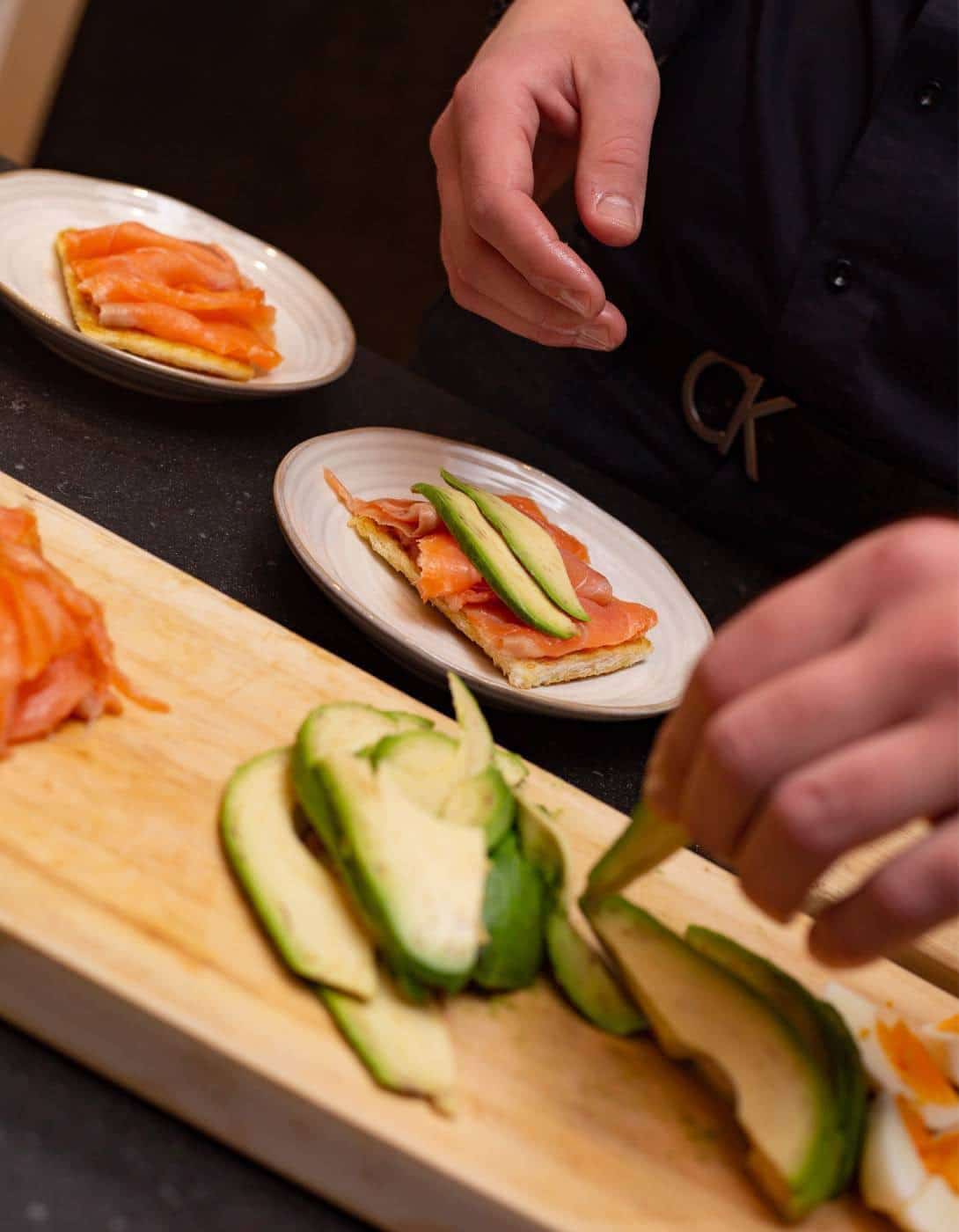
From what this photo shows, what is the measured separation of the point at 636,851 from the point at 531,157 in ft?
4.22

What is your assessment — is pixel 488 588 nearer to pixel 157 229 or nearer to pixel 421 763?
pixel 421 763

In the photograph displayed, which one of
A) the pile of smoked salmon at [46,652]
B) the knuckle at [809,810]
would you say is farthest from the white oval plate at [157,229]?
the knuckle at [809,810]

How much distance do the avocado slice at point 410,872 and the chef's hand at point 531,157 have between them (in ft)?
3.35

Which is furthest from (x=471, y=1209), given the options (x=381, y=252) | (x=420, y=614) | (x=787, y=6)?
(x=381, y=252)

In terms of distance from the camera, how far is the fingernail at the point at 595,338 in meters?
Answer: 1.94

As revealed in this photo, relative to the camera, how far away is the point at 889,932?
94 cm

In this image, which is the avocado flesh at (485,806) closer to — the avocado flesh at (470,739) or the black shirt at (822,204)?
the avocado flesh at (470,739)

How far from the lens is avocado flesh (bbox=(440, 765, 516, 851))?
3.77 feet

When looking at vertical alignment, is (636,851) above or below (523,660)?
above


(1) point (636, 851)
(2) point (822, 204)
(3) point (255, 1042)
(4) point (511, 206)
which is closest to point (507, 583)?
(4) point (511, 206)

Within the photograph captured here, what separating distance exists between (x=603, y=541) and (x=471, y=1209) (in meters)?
1.37

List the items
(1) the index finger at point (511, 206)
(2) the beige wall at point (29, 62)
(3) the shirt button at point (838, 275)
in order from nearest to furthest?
(1) the index finger at point (511, 206), (3) the shirt button at point (838, 275), (2) the beige wall at point (29, 62)

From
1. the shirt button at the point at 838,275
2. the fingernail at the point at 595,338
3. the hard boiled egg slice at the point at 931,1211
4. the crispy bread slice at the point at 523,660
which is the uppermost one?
the shirt button at the point at 838,275

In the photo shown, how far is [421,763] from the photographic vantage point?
1185 mm
